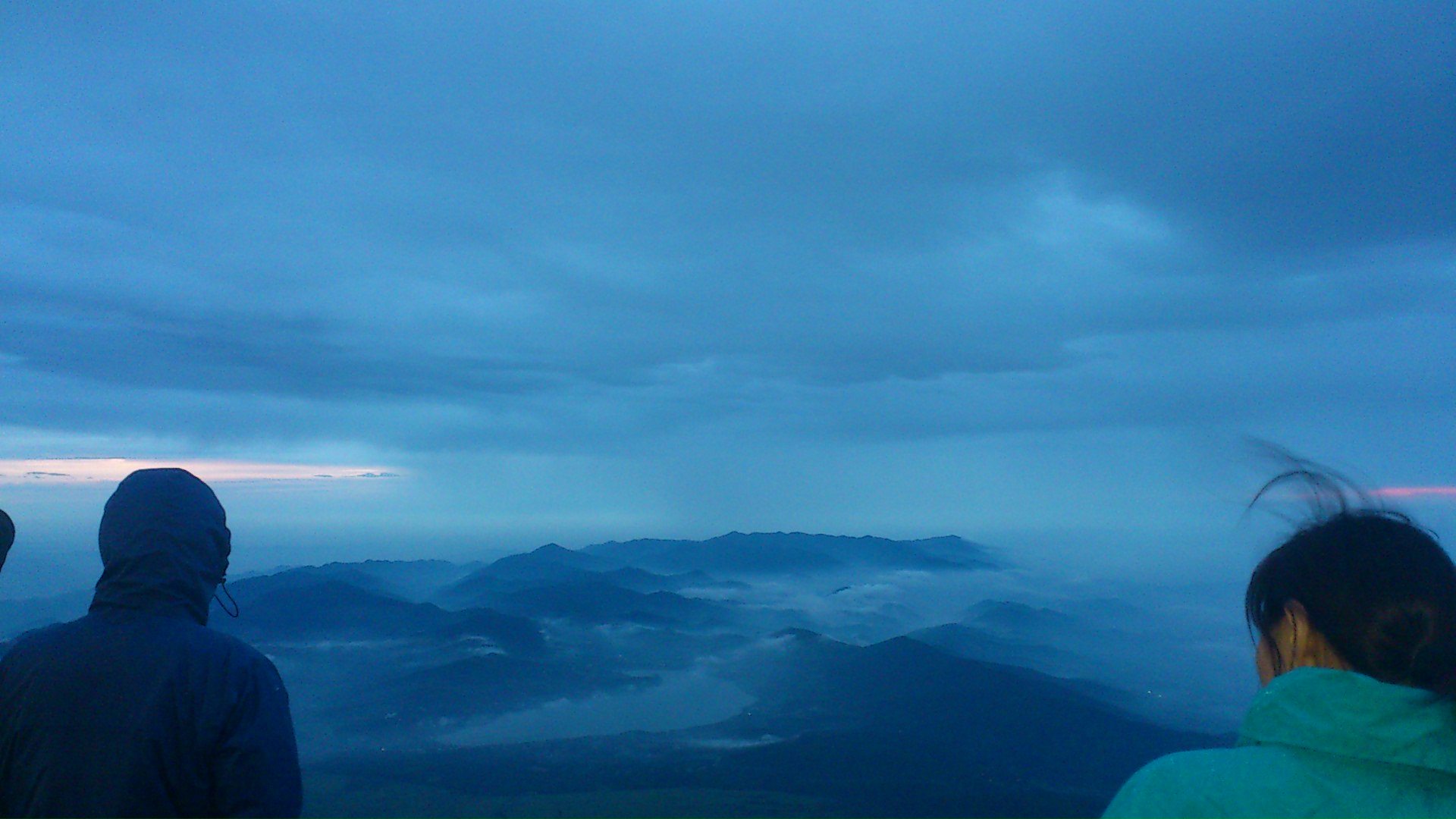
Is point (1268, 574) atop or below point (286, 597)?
atop

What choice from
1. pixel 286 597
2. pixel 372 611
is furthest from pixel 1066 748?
pixel 286 597

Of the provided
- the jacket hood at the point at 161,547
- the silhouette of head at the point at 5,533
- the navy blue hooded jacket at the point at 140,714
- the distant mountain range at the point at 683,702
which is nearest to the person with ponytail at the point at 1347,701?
the navy blue hooded jacket at the point at 140,714

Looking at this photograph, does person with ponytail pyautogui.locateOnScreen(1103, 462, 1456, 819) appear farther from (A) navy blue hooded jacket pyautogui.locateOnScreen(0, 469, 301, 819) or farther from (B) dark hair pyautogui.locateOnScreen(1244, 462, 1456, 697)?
(A) navy blue hooded jacket pyautogui.locateOnScreen(0, 469, 301, 819)

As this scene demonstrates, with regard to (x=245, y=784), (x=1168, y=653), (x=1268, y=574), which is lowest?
(x=1168, y=653)

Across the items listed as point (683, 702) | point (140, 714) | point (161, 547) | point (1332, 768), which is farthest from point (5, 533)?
point (683, 702)

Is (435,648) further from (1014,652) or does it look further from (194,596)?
(194,596)

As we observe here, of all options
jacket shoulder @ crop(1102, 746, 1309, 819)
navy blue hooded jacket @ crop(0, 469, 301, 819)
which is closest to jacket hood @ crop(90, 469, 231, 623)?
navy blue hooded jacket @ crop(0, 469, 301, 819)
